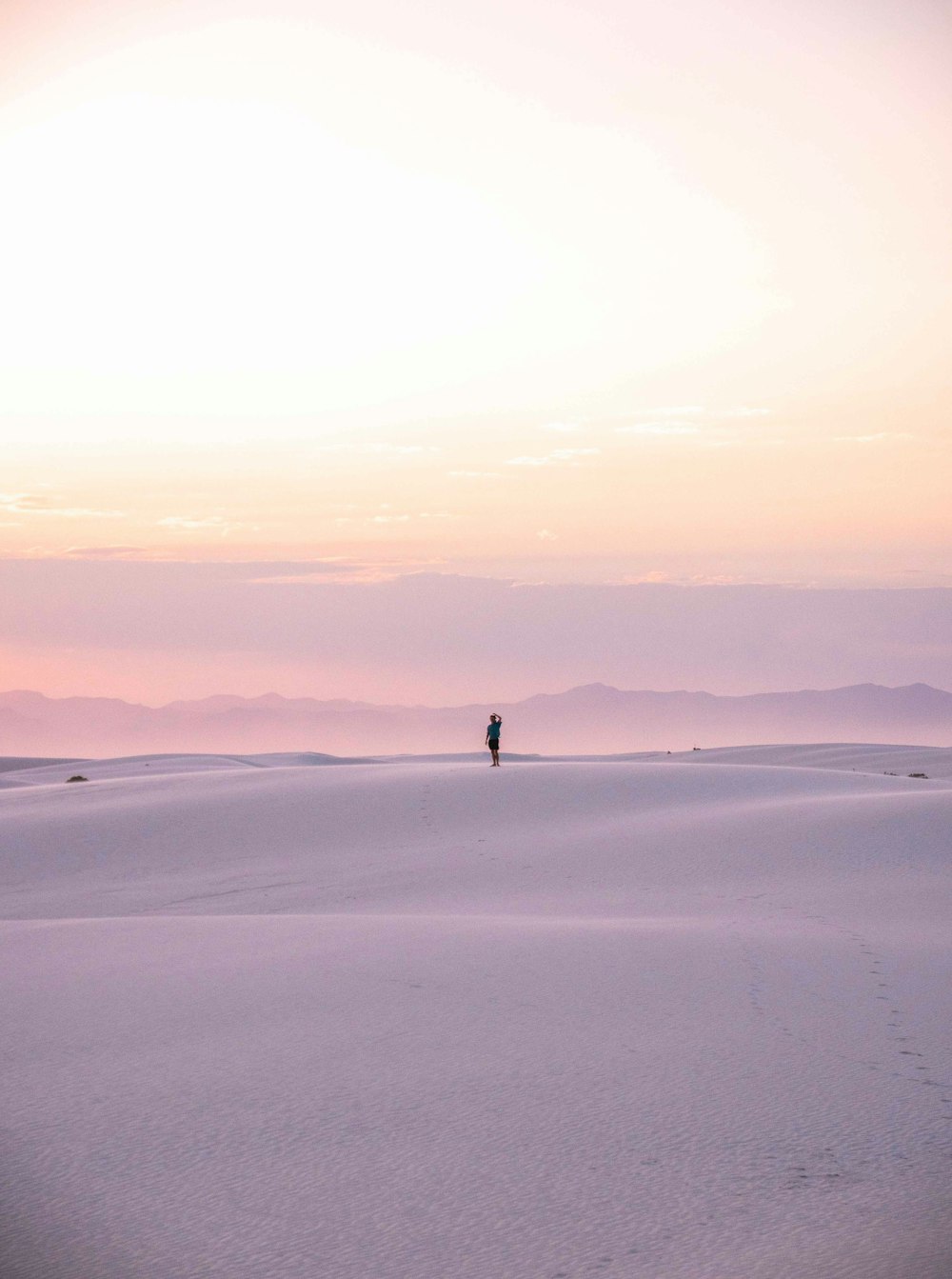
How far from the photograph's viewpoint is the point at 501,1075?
18.1 ft

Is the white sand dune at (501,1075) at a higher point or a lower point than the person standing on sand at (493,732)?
lower

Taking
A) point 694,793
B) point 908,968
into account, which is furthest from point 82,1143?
point 694,793

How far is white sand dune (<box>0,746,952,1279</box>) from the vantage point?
3996mm

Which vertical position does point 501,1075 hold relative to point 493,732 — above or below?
below

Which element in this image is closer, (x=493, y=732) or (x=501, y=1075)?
(x=501, y=1075)

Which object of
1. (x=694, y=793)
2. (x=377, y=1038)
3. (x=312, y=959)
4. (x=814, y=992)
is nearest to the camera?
(x=377, y=1038)

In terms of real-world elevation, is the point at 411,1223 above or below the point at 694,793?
below

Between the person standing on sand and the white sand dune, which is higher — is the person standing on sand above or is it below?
above

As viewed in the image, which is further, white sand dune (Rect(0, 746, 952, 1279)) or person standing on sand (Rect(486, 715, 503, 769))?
person standing on sand (Rect(486, 715, 503, 769))

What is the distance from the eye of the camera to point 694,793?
58.7ft

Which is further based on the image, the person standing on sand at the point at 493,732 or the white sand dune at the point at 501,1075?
the person standing on sand at the point at 493,732

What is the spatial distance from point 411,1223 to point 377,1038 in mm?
2064

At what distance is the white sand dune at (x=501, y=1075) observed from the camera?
3996 millimetres

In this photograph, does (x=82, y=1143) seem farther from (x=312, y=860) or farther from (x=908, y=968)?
(x=312, y=860)
